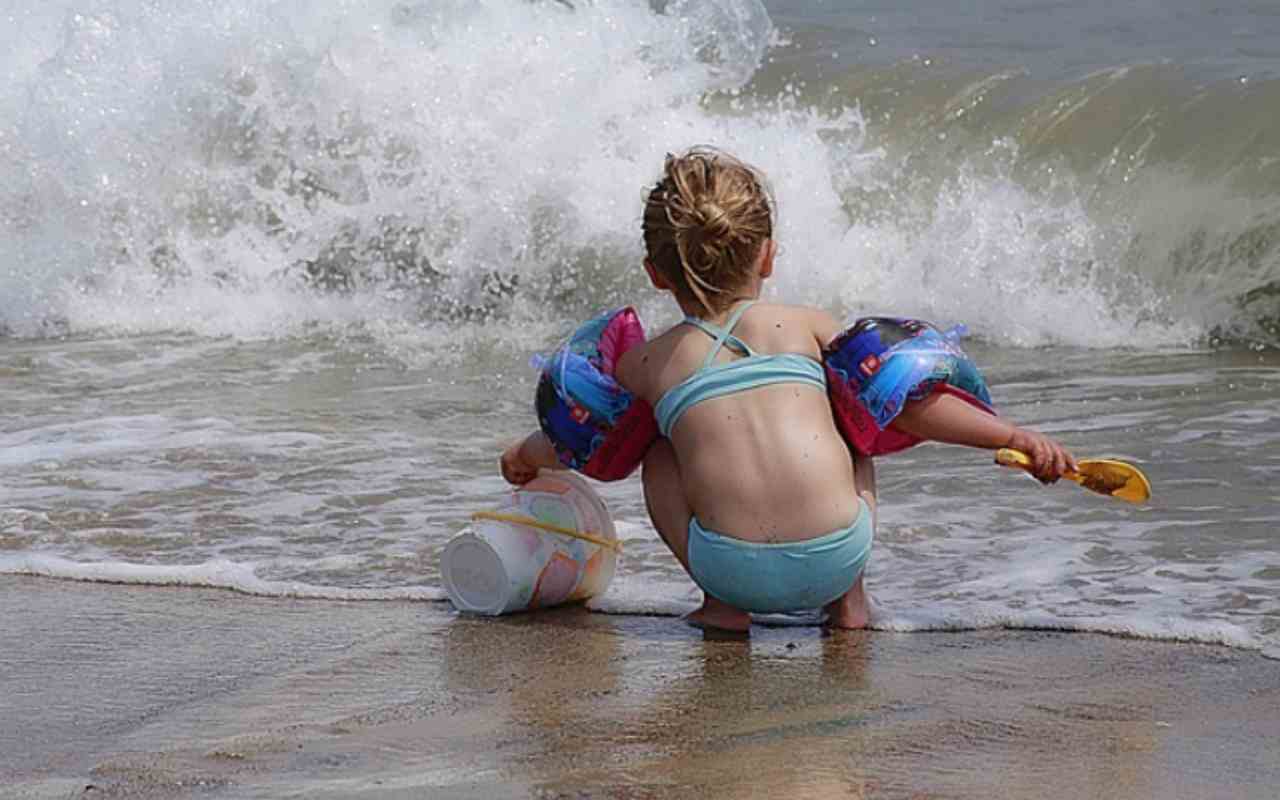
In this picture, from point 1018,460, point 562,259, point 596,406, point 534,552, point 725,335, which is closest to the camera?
point 1018,460

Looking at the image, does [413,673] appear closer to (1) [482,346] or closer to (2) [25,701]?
(2) [25,701]

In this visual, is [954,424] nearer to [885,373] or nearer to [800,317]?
[885,373]

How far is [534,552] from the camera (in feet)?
14.2

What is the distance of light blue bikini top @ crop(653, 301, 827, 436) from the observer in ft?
13.1

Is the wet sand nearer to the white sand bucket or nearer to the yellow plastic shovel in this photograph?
the white sand bucket

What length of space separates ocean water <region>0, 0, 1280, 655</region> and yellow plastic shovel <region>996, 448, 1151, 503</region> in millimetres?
307

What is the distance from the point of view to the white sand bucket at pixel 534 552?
432cm

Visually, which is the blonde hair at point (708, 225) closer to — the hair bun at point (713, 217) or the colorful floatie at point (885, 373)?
the hair bun at point (713, 217)

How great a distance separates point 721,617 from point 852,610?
26 centimetres

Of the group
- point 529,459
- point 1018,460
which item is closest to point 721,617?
point 529,459

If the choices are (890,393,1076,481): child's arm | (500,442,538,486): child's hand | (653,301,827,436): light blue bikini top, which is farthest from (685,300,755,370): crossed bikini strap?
(500,442,538,486): child's hand

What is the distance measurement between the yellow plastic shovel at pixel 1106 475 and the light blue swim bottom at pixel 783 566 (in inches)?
12.8

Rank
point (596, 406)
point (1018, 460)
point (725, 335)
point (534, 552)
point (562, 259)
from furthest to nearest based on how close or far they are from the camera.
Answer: point (562, 259), point (534, 552), point (596, 406), point (725, 335), point (1018, 460)

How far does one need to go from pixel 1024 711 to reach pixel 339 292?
649 cm
